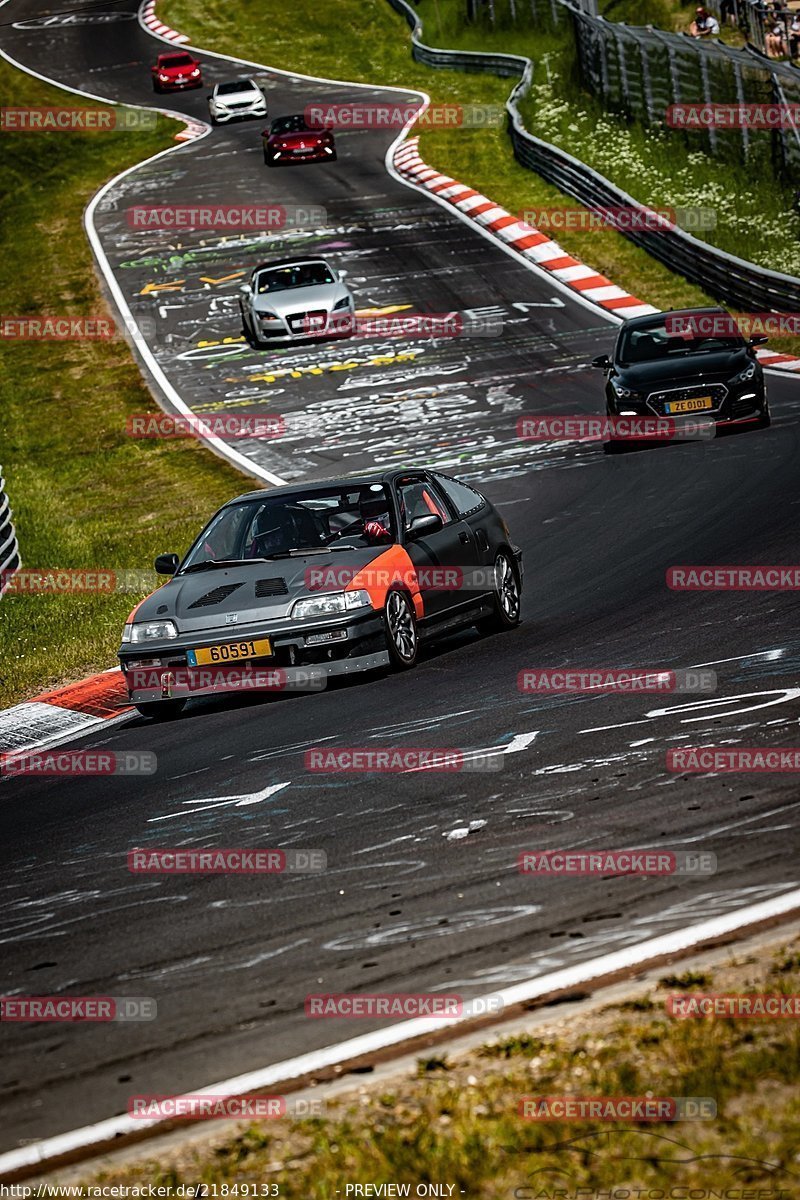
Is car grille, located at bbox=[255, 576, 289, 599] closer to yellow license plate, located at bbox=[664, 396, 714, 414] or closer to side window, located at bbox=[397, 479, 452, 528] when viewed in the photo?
side window, located at bbox=[397, 479, 452, 528]

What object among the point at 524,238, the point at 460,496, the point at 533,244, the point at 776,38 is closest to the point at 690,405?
the point at 460,496

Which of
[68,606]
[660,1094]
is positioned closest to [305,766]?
[660,1094]

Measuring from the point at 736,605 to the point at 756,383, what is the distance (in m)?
7.94

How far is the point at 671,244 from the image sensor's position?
91.6 feet

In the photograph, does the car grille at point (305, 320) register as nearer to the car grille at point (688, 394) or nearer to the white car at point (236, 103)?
the car grille at point (688, 394)

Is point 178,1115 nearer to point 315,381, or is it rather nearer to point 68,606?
point 68,606

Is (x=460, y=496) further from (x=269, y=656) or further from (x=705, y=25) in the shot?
(x=705, y=25)

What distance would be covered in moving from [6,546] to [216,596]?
6934mm

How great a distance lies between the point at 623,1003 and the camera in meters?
4.71

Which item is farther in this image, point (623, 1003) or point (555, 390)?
point (555, 390)

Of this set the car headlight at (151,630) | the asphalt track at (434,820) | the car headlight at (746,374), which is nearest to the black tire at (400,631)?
→ the asphalt track at (434,820)

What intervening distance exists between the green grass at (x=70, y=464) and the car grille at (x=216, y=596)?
2205 millimetres

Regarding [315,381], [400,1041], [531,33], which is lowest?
[315,381]

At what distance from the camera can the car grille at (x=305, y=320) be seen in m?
26.2
